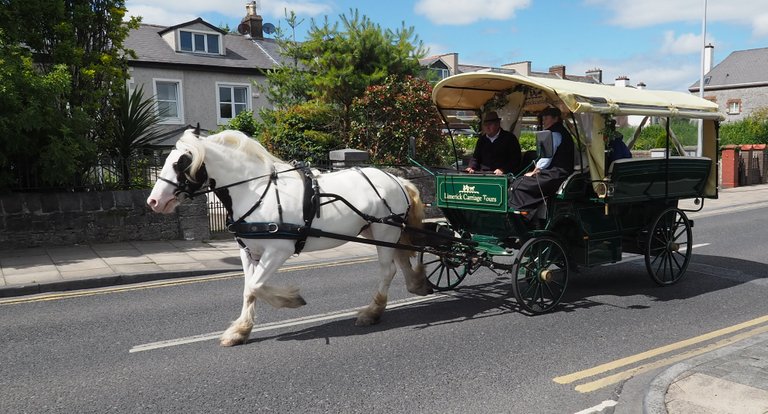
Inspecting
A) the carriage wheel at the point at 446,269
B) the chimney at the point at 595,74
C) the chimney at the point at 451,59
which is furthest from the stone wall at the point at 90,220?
the chimney at the point at 595,74

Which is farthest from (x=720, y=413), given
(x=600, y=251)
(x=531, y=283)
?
(x=600, y=251)

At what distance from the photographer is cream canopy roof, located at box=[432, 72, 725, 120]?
643 centimetres

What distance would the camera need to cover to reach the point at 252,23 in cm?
3175

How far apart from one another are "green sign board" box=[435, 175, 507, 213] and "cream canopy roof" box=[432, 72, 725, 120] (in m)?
1.15

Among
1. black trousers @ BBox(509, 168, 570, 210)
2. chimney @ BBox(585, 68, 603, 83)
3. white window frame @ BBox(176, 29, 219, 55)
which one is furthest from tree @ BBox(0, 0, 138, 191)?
chimney @ BBox(585, 68, 603, 83)

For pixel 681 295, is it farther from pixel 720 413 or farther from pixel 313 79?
pixel 313 79

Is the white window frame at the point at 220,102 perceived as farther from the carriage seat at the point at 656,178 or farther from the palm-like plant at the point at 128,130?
the carriage seat at the point at 656,178

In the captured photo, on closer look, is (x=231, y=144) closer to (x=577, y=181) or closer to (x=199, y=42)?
(x=577, y=181)

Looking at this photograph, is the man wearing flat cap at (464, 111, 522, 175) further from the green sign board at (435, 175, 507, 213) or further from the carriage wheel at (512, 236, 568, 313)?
the carriage wheel at (512, 236, 568, 313)

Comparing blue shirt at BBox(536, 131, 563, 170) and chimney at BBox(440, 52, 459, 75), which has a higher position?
chimney at BBox(440, 52, 459, 75)

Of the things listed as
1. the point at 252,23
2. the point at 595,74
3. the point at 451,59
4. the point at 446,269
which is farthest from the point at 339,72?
the point at 595,74

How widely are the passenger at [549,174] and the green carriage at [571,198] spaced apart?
107mm

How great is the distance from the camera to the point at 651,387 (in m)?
4.53

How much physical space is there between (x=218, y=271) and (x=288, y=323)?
3613 millimetres
